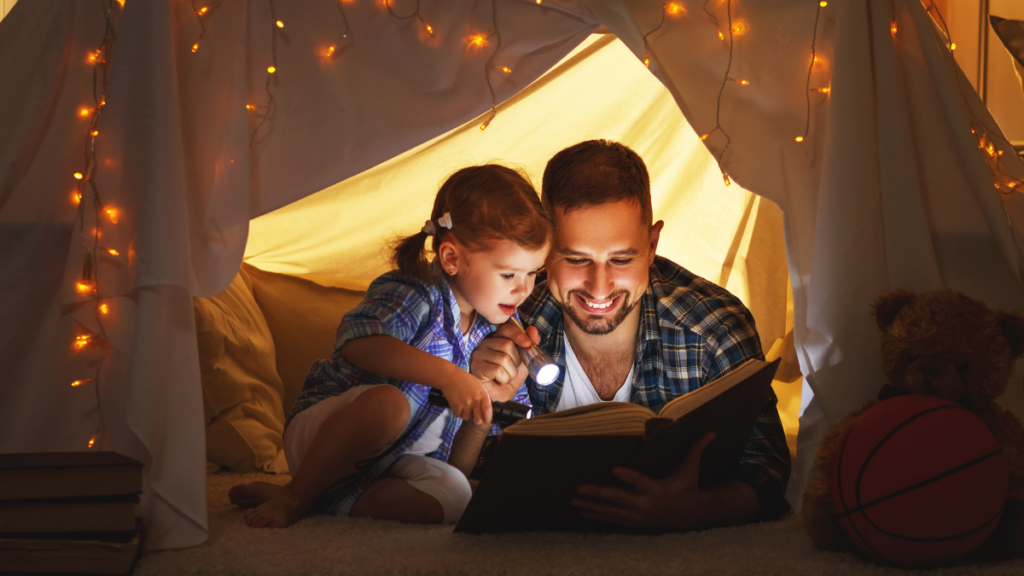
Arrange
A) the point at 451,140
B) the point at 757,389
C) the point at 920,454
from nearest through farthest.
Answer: the point at 920,454, the point at 757,389, the point at 451,140

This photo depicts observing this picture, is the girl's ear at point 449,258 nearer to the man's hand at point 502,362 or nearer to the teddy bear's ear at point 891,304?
the man's hand at point 502,362

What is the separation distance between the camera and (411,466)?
4.68 ft

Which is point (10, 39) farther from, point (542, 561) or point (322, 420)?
point (542, 561)

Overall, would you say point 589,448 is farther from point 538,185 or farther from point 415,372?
point 538,185

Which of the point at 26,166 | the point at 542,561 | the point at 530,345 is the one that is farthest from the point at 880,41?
the point at 26,166

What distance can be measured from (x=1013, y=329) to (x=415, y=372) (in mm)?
968

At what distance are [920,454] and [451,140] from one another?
1.50m

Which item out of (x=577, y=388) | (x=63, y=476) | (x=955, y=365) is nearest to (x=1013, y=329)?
(x=955, y=365)

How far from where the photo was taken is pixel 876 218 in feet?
4.30

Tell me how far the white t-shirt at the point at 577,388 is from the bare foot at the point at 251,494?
2.14 ft

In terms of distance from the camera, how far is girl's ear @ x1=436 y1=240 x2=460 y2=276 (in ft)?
5.30

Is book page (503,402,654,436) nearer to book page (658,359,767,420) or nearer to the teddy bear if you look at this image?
book page (658,359,767,420)

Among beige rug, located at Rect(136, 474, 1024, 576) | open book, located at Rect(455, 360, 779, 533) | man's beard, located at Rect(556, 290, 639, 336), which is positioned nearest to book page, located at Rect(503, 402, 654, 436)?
open book, located at Rect(455, 360, 779, 533)

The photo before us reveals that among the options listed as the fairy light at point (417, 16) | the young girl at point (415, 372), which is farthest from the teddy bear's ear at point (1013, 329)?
the fairy light at point (417, 16)
